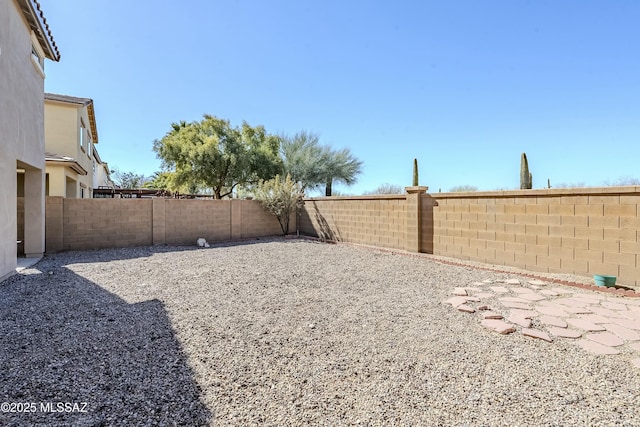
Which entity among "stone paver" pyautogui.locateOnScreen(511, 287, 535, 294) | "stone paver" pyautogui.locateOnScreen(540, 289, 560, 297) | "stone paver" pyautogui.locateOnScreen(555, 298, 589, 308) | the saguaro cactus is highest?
the saguaro cactus

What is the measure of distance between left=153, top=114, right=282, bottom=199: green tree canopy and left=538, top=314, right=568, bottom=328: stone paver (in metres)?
16.7

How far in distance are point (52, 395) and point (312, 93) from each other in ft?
52.8

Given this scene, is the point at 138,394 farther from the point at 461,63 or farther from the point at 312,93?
the point at 312,93

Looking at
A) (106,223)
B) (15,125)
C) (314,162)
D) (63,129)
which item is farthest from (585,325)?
(63,129)

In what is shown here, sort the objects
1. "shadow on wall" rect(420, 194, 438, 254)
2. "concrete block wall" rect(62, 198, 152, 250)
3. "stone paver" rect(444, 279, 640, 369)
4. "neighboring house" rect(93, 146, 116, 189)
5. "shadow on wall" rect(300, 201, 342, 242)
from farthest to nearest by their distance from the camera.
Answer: "neighboring house" rect(93, 146, 116, 189), "shadow on wall" rect(300, 201, 342, 242), "concrete block wall" rect(62, 198, 152, 250), "shadow on wall" rect(420, 194, 438, 254), "stone paver" rect(444, 279, 640, 369)

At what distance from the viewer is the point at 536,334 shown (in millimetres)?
3479

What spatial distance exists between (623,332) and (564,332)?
66 cm

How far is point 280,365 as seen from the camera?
2824 mm

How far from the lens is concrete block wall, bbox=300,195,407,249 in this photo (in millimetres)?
10242

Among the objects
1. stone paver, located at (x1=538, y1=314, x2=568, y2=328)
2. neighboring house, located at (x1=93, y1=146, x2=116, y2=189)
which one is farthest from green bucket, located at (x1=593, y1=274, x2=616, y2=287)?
neighboring house, located at (x1=93, y1=146, x2=116, y2=189)

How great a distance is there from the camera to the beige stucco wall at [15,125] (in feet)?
18.4

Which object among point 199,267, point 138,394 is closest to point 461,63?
point 199,267

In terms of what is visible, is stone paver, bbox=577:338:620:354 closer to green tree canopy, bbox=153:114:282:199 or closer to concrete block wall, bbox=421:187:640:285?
concrete block wall, bbox=421:187:640:285

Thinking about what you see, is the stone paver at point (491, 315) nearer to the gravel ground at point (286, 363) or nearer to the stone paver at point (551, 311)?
the gravel ground at point (286, 363)
